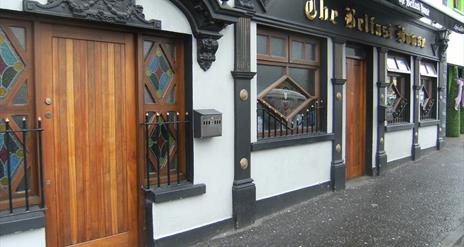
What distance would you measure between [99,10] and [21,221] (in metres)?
1.88

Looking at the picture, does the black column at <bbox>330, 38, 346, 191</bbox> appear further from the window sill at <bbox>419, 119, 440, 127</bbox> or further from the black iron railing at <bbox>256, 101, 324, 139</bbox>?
the window sill at <bbox>419, 119, 440, 127</bbox>

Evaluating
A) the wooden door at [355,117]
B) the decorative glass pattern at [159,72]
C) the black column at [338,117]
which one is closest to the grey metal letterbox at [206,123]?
the decorative glass pattern at [159,72]

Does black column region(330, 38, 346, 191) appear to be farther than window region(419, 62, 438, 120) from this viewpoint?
No

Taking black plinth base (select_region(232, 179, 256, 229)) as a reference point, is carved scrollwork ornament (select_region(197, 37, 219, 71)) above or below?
above

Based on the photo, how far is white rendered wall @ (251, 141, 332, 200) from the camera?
17.9ft

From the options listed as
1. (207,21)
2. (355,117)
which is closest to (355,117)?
(355,117)

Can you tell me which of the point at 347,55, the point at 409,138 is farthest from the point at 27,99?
the point at 409,138

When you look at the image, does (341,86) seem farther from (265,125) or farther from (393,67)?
(393,67)

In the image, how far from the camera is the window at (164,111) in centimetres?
430

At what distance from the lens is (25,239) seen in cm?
336

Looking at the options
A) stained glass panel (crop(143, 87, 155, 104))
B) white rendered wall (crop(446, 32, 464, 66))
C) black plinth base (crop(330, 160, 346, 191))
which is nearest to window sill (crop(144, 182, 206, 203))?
stained glass panel (crop(143, 87, 155, 104))

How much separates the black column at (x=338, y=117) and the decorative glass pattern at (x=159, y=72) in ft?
10.8

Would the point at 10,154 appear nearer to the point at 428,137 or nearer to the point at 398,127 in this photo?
the point at 398,127

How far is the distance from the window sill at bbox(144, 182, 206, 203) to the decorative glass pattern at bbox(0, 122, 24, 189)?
123 cm
